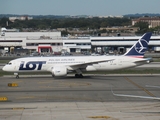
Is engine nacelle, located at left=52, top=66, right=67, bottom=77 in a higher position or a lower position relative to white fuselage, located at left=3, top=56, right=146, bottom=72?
lower

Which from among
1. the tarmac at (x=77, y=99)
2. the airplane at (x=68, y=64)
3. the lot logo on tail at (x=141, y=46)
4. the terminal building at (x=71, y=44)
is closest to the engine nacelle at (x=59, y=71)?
the airplane at (x=68, y=64)

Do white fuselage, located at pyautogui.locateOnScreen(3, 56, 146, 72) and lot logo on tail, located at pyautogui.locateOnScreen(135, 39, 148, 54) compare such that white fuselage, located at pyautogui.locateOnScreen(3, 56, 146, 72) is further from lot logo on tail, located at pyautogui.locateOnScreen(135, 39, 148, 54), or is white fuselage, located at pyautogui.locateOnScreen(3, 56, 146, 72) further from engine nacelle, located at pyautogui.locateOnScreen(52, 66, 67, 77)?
lot logo on tail, located at pyautogui.locateOnScreen(135, 39, 148, 54)

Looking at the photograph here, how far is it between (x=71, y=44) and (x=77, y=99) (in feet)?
317

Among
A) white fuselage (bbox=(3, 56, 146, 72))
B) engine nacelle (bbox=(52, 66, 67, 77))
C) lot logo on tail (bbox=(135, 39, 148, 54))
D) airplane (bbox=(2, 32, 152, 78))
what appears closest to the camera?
engine nacelle (bbox=(52, 66, 67, 77))

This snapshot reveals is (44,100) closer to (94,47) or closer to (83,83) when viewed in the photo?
(83,83)

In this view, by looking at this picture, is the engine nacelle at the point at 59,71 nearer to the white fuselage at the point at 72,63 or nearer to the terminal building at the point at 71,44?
the white fuselage at the point at 72,63

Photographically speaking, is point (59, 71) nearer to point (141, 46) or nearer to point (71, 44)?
point (141, 46)

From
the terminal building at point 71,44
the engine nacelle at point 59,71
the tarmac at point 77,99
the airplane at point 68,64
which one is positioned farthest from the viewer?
the terminal building at point 71,44

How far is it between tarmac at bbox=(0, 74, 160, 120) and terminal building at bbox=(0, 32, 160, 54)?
75.4m

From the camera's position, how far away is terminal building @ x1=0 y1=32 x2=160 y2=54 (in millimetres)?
135750

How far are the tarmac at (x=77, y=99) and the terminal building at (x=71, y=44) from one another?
75.4 m

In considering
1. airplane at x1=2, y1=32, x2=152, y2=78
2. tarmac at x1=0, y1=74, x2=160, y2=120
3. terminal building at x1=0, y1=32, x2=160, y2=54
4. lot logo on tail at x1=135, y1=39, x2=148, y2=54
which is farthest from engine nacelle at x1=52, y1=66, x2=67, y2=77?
terminal building at x1=0, y1=32, x2=160, y2=54

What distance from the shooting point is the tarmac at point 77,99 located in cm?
3303

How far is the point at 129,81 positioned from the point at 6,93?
16.7 metres
